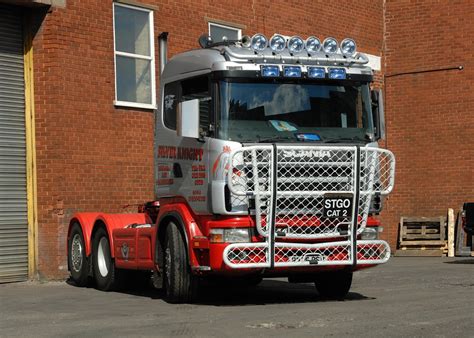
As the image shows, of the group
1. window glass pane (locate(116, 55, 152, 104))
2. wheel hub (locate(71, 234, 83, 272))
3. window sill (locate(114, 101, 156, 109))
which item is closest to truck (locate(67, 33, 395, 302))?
wheel hub (locate(71, 234, 83, 272))

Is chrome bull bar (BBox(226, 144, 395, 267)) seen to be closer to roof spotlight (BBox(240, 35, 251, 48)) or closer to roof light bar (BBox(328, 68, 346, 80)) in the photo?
roof light bar (BBox(328, 68, 346, 80))

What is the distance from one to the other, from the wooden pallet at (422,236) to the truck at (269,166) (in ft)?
36.8

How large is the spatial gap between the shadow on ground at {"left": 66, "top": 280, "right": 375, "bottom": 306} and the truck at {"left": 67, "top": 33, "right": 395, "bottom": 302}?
42cm

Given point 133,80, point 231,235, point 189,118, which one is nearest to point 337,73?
point 189,118

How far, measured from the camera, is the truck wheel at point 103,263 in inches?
571

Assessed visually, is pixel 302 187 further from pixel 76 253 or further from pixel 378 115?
pixel 76 253

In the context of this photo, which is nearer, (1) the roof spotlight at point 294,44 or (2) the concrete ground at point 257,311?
A: (2) the concrete ground at point 257,311

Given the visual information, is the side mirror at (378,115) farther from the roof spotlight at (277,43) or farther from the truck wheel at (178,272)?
the truck wheel at (178,272)

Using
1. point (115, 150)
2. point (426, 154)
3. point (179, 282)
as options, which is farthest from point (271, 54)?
point (426, 154)

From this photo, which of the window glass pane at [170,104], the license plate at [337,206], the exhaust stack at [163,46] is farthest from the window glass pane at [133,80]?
the license plate at [337,206]

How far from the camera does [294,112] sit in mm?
11922

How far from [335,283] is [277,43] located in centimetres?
346

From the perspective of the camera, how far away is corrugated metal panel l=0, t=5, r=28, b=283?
626 inches

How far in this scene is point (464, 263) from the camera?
65.7ft
